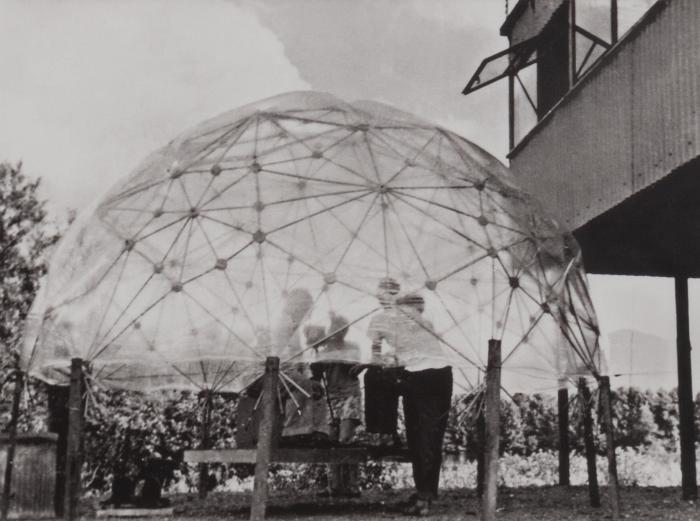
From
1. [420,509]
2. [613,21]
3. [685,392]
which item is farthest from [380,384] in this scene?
[613,21]

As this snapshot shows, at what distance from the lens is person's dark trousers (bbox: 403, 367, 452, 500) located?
9.64 metres

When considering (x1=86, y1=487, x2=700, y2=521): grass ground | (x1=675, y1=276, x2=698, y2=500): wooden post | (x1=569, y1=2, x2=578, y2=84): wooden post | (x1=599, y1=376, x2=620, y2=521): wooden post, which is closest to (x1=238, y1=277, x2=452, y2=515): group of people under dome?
(x1=86, y1=487, x2=700, y2=521): grass ground

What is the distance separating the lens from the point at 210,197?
10.2m

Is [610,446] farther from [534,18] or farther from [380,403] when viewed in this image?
[534,18]

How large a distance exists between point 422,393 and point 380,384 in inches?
30.1

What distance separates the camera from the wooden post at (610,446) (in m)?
9.40

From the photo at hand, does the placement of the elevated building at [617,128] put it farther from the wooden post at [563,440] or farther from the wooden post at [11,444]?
the wooden post at [11,444]

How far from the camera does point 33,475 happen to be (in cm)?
1109

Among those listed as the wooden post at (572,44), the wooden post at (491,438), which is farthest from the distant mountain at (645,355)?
the wooden post at (491,438)

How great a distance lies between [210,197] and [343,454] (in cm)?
304

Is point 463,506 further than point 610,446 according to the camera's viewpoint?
Yes

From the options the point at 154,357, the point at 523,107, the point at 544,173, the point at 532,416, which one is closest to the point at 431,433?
the point at 154,357

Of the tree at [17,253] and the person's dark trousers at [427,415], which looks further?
the tree at [17,253]

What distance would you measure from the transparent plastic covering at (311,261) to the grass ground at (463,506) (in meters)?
1.52
